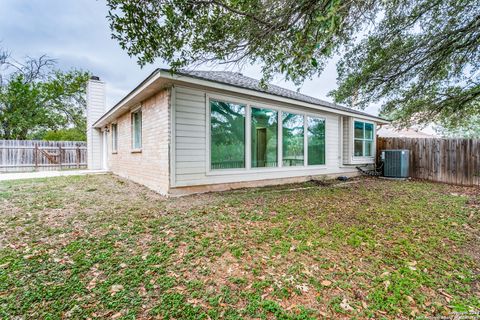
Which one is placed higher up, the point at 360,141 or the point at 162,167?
the point at 360,141

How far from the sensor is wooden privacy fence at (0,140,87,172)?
12.2 meters

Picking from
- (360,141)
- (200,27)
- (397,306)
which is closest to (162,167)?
(200,27)

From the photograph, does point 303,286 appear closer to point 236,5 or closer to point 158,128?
point 236,5

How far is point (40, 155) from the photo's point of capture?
12969 mm

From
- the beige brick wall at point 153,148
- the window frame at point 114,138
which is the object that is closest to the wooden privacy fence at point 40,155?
the window frame at point 114,138

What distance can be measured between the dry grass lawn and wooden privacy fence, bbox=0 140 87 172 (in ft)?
34.2

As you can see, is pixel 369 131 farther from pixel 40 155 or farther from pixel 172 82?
pixel 40 155

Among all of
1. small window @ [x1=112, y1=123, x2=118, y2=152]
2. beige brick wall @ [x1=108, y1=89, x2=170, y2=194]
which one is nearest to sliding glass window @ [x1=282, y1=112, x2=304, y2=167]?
beige brick wall @ [x1=108, y1=89, x2=170, y2=194]

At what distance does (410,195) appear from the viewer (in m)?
6.28

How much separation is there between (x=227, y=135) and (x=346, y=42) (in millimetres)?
3994

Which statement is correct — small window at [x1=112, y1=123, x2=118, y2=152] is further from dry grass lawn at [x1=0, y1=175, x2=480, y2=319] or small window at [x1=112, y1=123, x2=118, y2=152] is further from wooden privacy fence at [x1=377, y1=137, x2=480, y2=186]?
wooden privacy fence at [x1=377, y1=137, x2=480, y2=186]

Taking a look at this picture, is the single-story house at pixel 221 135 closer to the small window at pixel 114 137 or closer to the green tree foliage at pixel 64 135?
the small window at pixel 114 137

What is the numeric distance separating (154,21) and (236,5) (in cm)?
135

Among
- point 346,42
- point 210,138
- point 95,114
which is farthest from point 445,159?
point 95,114
